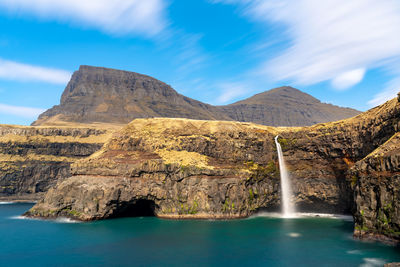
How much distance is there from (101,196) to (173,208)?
52.5 feet

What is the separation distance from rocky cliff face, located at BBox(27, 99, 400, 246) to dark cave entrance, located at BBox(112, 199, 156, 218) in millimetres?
255

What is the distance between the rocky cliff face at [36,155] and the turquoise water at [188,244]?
8522 cm

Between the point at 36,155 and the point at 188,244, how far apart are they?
435 ft

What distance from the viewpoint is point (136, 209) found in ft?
249

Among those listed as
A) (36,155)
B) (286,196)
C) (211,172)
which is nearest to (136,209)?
(211,172)

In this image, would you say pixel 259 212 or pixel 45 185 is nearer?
pixel 259 212

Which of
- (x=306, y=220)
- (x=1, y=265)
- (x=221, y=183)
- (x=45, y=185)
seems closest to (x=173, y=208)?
(x=221, y=183)

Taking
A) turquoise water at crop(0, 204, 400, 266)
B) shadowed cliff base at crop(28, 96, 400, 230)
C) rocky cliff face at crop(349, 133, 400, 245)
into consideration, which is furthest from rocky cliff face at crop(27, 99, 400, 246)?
rocky cliff face at crop(349, 133, 400, 245)

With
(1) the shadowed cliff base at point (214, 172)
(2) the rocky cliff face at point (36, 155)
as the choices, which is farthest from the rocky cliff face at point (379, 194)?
(2) the rocky cliff face at point (36, 155)

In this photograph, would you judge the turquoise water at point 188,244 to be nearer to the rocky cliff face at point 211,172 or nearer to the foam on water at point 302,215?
the rocky cliff face at point 211,172

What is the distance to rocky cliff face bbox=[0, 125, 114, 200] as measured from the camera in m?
136

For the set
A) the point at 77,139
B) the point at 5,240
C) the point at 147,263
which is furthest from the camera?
the point at 77,139

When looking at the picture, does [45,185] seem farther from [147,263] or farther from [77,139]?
[147,263]

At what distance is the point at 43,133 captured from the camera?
163 metres
